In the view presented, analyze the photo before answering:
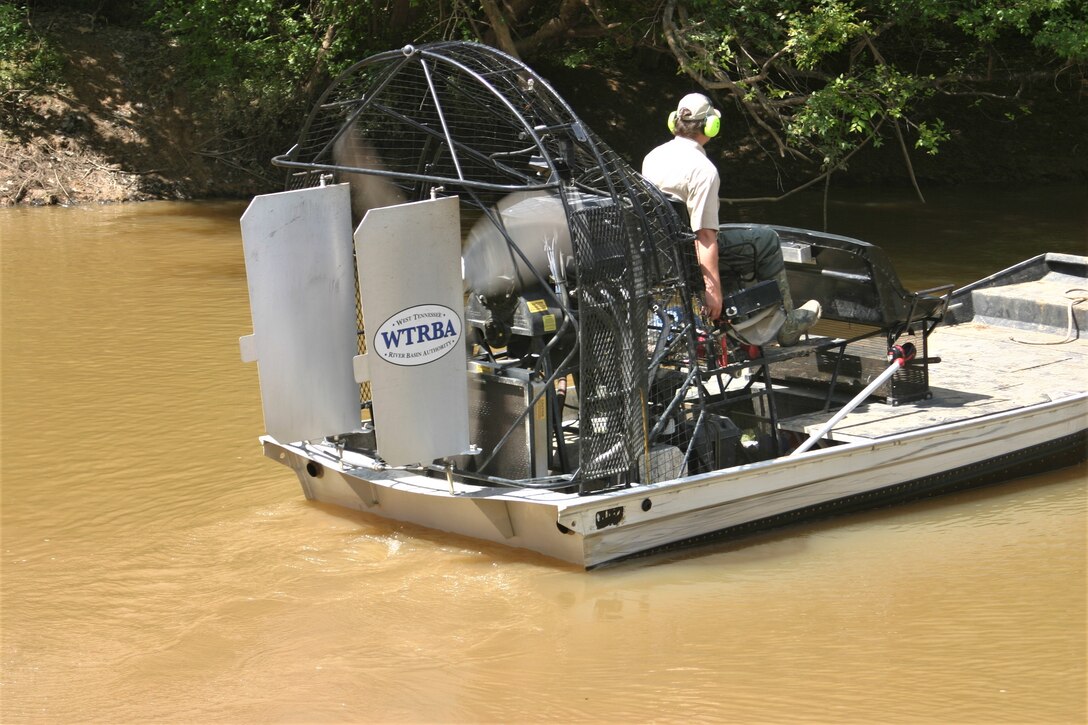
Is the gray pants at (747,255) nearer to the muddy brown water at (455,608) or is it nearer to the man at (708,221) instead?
the man at (708,221)

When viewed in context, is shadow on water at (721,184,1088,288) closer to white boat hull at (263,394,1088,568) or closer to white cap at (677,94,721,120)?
white boat hull at (263,394,1088,568)

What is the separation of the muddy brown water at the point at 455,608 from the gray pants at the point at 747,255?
150 centimetres

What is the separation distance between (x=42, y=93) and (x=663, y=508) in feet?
57.1

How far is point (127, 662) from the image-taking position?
5418 mm

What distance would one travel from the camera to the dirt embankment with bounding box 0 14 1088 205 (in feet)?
64.3

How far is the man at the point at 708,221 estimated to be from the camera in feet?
20.8

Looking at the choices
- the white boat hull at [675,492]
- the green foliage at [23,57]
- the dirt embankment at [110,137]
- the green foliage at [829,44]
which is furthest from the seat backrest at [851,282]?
Result: the green foliage at [23,57]

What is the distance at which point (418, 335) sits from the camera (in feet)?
19.2

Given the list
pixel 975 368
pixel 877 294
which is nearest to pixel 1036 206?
pixel 975 368

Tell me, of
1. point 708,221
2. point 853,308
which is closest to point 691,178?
point 708,221

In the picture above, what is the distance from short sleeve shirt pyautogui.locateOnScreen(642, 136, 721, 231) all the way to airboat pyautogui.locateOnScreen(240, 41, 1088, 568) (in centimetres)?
13

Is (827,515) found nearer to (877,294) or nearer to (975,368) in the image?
(877,294)

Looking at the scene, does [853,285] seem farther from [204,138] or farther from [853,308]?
[204,138]

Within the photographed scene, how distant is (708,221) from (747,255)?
530mm
